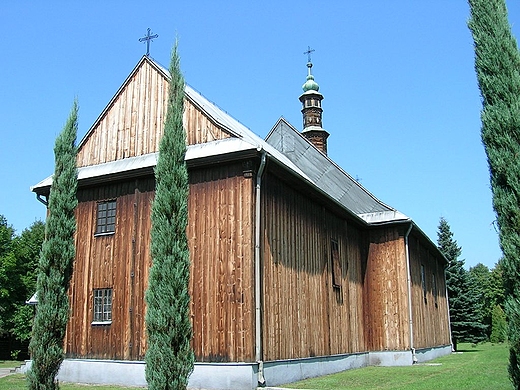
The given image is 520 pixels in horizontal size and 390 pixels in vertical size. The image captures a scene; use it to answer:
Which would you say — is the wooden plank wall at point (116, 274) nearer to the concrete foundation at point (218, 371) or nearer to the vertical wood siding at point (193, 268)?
the vertical wood siding at point (193, 268)

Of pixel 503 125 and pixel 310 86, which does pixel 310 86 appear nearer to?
pixel 310 86

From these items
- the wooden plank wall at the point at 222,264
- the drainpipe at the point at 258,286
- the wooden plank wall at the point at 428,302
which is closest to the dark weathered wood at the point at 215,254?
the wooden plank wall at the point at 222,264

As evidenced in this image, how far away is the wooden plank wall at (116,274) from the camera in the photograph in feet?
48.7

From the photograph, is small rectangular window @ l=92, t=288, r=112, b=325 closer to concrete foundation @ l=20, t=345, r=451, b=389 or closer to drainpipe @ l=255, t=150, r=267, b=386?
concrete foundation @ l=20, t=345, r=451, b=389

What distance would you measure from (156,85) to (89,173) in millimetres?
3365

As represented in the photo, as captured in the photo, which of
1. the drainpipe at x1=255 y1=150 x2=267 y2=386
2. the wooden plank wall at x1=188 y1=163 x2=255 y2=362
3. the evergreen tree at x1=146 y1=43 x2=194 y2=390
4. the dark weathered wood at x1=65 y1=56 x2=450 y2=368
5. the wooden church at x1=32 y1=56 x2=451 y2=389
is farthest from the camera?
the dark weathered wood at x1=65 y1=56 x2=450 y2=368

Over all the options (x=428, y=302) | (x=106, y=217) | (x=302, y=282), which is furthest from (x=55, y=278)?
(x=428, y=302)

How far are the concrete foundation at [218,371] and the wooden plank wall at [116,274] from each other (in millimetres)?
310

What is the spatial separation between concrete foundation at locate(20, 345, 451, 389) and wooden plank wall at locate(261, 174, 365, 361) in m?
0.31

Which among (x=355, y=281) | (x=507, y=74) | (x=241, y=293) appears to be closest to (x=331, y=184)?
(x=355, y=281)

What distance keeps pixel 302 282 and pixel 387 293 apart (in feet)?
23.2

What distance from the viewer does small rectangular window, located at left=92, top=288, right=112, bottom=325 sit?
50.4 feet

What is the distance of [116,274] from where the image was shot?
50.7ft

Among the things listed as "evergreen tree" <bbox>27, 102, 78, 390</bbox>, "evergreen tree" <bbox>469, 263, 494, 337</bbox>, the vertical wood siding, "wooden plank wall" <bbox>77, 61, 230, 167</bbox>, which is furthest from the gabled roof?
"evergreen tree" <bbox>469, 263, 494, 337</bbox>
